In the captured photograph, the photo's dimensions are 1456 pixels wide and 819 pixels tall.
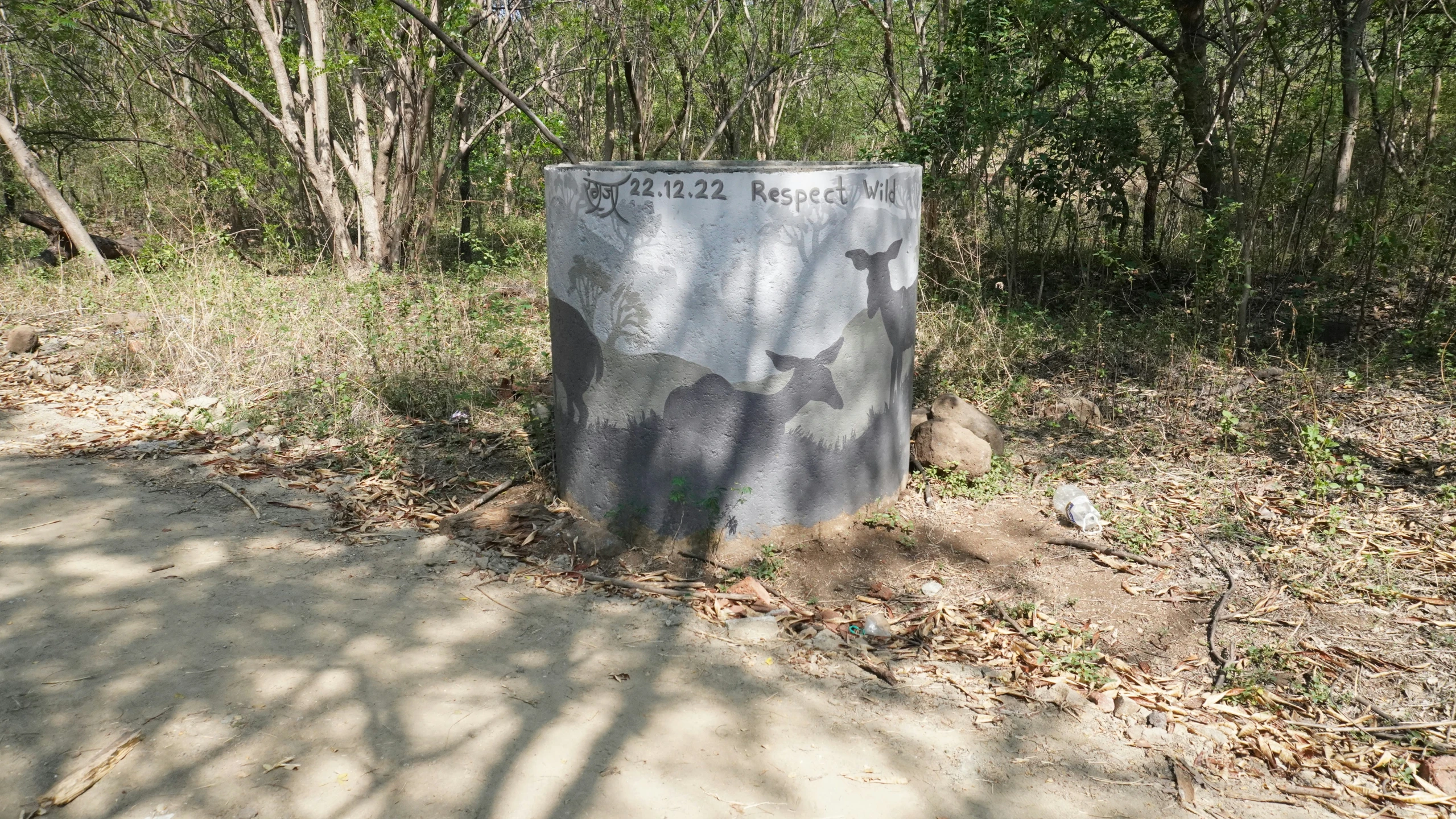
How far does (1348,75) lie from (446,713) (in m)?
7.00

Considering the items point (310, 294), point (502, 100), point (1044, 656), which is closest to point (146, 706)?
point (1044, 656)

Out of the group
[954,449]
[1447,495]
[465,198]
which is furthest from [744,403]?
[465,198]

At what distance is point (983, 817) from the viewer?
8.24 feet

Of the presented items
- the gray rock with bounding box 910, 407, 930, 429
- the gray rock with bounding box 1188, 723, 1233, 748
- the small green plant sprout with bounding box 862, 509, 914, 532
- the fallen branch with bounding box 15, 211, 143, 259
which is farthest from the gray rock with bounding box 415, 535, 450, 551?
the fallen branch with bounding box 15, 211, 143, 259

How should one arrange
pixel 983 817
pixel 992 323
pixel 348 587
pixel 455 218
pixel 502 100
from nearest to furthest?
pixel 983 817
pixel 348 587
pixel 992 323
pixel 502 100
pixel 455 218

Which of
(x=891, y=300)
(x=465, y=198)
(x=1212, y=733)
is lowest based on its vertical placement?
(x=1212, y=733)

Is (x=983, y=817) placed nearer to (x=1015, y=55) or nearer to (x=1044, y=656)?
(x=1044, y=656)

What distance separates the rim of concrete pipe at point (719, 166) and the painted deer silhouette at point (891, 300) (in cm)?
36

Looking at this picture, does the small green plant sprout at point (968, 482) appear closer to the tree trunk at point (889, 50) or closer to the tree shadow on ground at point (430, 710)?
the tree shadow on ground at point (430, 710)

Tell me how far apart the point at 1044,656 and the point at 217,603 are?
9.90 ft

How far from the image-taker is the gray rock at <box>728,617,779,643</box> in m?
3.46

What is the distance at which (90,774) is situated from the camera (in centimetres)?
238

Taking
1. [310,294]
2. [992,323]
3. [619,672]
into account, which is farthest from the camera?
[310,294]

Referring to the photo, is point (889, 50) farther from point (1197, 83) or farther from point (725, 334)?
point (725, 334)
